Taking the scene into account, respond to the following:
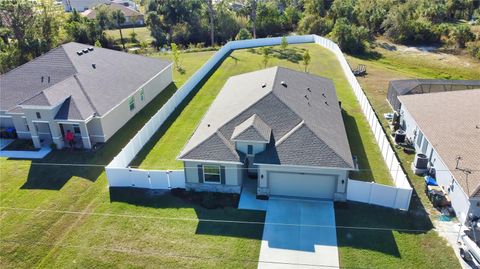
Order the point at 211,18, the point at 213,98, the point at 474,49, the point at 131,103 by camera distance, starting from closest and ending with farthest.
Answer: the point at 131,103, the point at 213,98, the point at 474,49, the point at 211,18

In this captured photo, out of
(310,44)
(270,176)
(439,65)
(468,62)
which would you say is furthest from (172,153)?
(468,62)

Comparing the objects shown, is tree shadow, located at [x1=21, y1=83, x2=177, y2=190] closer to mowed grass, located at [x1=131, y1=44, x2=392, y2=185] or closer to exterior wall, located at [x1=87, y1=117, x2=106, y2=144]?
exterior wall, located at [x1=87, y1=117, x2=106, y2=144]

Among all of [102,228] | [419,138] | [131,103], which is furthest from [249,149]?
[131,103]

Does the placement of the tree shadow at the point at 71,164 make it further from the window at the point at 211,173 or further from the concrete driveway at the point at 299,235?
the concrete driveway at the point at 299,235

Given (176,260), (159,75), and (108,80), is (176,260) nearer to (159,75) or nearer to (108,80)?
(108,80)

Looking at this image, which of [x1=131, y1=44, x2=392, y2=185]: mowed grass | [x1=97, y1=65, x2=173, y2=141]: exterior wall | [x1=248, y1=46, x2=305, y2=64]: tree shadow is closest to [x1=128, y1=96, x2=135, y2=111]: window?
[x1=97, y1=65, x2=173, y2=141]: exterior wall

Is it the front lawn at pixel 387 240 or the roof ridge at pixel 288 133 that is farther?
the roof ridge at pixel 288 133

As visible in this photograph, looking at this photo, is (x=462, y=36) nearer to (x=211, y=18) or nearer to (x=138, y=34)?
(x=211, y=18)

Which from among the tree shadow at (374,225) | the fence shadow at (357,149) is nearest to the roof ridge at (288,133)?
the tree shadow at (374,225)
